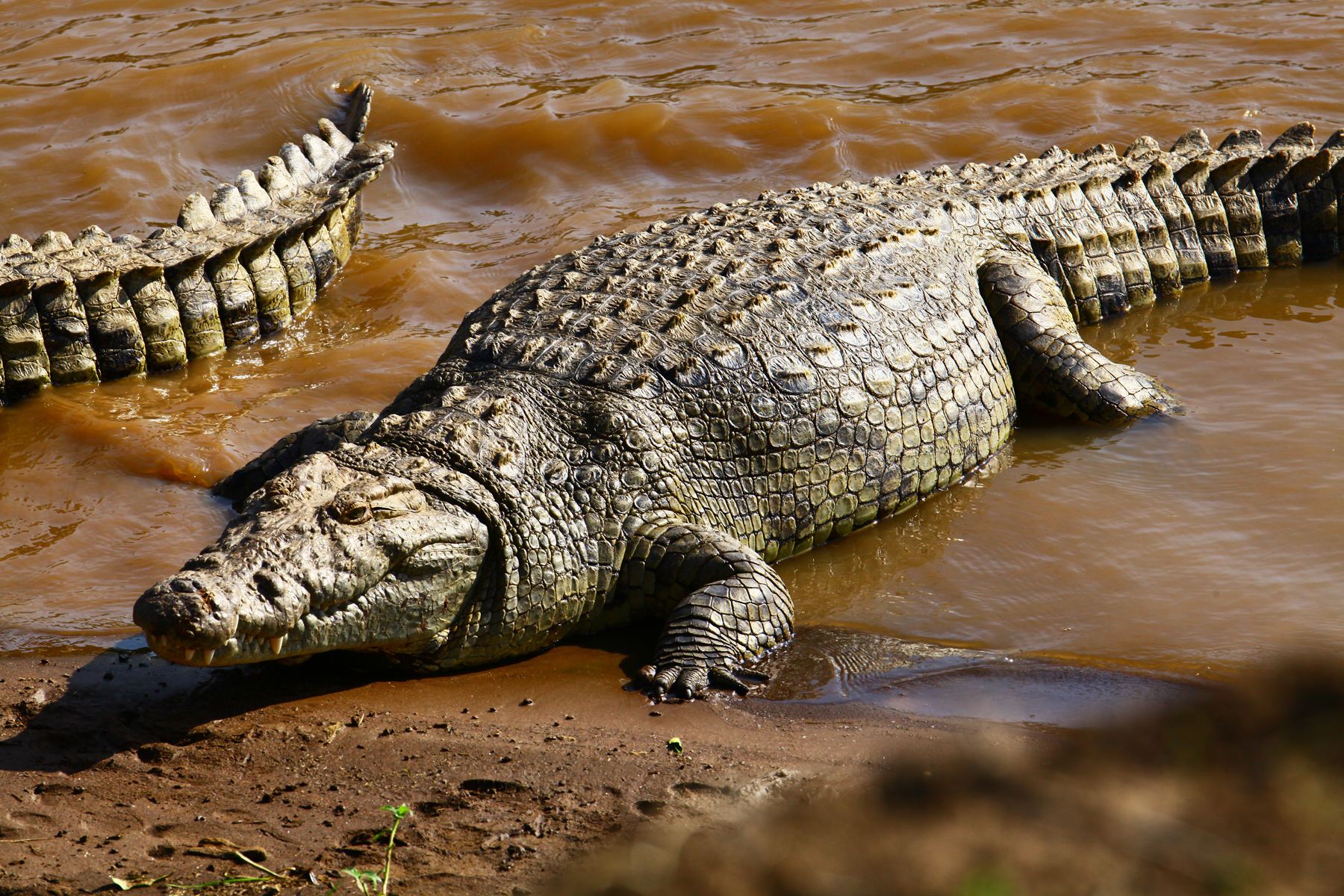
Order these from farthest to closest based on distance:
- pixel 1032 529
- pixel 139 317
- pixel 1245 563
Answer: pixel 139 317
pixel 1032 529
pixel 1245 563

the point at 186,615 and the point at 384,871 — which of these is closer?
the point at 384,871

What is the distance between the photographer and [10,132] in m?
9.95

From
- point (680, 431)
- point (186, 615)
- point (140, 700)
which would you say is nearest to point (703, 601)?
point (680, 431)

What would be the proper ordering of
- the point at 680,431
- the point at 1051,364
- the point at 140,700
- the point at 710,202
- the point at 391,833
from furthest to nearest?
the point at 710,202 < the point at 1051,364 < the point at 680,431 < the point at 140,700 < the point at 391,833

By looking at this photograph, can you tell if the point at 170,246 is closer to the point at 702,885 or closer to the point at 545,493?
the point at 545,493

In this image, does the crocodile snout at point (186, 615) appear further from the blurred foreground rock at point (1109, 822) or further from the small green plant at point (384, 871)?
the blurred foreground rock at point (1109, 822)

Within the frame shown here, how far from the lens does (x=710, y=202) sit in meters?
9.06

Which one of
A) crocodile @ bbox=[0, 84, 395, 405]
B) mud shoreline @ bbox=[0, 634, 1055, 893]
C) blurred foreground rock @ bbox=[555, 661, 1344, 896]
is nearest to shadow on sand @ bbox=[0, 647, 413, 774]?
mud shoreline @ bbox=[0, 634, 1055, 893]

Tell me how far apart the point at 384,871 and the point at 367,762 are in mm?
695

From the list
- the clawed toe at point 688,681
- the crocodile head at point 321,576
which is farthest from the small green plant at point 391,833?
the clawed toe at point 688,681

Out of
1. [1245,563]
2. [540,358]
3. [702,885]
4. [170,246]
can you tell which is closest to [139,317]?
[170,246]

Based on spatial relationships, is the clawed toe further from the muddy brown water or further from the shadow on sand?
the shadow on sand

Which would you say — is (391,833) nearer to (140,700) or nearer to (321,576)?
(321,576)

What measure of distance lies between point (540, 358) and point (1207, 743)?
4.00 meters
